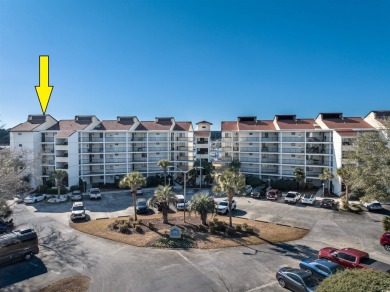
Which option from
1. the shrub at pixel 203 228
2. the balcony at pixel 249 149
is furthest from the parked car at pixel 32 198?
the balcony at pixel 249 149

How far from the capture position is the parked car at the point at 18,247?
19203mm

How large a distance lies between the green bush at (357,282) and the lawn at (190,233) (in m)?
14.0

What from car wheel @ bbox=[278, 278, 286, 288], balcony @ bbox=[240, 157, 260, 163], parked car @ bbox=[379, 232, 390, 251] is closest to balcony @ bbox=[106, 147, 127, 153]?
balcony @ bbox=[240, 157, 260, 163]

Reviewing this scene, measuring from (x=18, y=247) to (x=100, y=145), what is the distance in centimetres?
3519

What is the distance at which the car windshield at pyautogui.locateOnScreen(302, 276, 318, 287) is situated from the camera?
586 inches

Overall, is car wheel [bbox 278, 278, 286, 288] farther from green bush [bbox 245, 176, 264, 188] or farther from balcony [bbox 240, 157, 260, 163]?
Result: balcony [bbox 240, 157, 260, 163]

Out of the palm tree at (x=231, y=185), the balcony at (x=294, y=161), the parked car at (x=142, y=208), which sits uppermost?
the balcony at (x=294, y=161)

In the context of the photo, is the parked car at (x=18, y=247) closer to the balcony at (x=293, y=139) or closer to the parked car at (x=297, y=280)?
the parked car at (x=297, y=280)

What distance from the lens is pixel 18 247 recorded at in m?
19.8

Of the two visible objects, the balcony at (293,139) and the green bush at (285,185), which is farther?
the balcony at (293,139)

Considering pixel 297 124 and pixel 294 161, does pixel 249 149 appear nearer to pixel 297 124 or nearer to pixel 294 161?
pixel 294 161

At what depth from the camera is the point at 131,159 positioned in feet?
180

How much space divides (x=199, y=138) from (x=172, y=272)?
42.6 m

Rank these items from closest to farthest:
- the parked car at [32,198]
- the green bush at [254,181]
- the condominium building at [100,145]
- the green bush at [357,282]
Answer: the green bush at [357,282] < the parked car at [32,198] < the condominium building at [100,145] < the green bush at [254,181]
